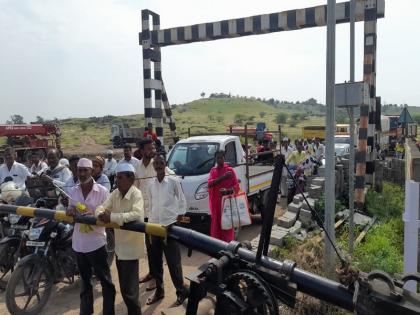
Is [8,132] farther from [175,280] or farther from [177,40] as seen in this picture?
[175,280]

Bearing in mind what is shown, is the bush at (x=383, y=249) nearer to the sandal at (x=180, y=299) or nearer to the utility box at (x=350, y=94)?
the utility box at (x=350, y=94)

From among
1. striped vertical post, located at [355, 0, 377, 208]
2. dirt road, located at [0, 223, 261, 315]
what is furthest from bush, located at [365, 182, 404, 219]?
dirt road, located at [0, 223, 261, 315]

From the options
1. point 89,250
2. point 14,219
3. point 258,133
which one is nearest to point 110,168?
point 14,219

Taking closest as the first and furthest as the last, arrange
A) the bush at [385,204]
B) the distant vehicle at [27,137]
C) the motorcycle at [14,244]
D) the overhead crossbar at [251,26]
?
1. the motorcycle at [14,244]
2. the bush at [385,204]
3. the overhead crossbar at [251,26]
4. the distant vehicle at [27,137]

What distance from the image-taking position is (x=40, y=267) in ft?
15.3

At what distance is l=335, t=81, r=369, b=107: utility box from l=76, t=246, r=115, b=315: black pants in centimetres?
301

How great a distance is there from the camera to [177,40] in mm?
12242

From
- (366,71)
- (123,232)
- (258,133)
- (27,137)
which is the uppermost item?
(366,71)

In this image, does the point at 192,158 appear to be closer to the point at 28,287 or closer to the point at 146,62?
the point at 28,287

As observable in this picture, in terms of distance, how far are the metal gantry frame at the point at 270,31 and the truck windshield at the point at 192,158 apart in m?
3.09

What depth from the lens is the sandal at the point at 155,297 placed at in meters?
4.91

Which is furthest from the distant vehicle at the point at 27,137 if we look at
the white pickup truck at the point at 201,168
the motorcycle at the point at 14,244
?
the motorcycle at the point at 14,244

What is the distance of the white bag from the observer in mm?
5766

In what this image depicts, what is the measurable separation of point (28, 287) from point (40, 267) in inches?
9.4
